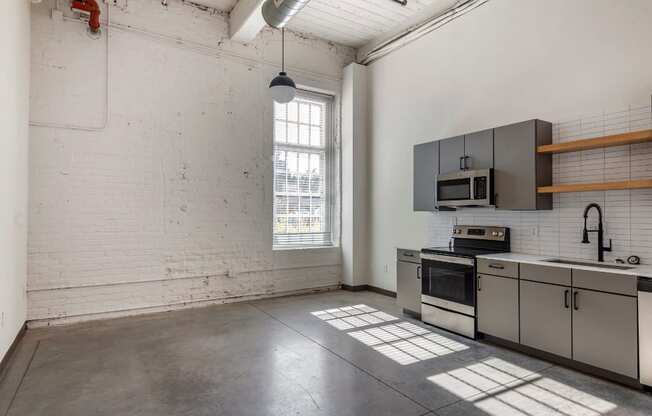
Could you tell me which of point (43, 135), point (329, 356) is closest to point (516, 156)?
point (329, 356)

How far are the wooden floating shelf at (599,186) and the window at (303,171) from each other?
3450 millimetres

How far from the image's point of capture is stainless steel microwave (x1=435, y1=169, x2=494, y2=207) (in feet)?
13.0

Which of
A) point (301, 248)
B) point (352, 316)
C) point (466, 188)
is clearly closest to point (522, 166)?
point (466, 188)

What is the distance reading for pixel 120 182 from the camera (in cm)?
460

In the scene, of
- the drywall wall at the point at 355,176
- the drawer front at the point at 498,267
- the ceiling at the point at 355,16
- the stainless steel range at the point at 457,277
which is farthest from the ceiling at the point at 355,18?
the drawer front at the point at 498,267

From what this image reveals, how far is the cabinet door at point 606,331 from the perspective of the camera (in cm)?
272

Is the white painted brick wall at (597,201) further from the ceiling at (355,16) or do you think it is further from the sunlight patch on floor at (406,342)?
the ceiling at (355,16)

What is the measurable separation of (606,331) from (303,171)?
4.37 m

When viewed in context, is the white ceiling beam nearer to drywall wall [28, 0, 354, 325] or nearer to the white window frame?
drywall wall [28, 0, 354, 325]

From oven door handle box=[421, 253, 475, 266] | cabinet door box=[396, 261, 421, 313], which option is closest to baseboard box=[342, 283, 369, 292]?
cabinet door box=[396, 261, 421, 313]

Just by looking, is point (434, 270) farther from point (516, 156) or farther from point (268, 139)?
point (268, 139)

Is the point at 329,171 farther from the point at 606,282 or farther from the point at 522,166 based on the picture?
the point at 606,282

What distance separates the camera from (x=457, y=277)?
397cm

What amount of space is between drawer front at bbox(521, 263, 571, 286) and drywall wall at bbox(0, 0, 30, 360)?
4.37 metres
